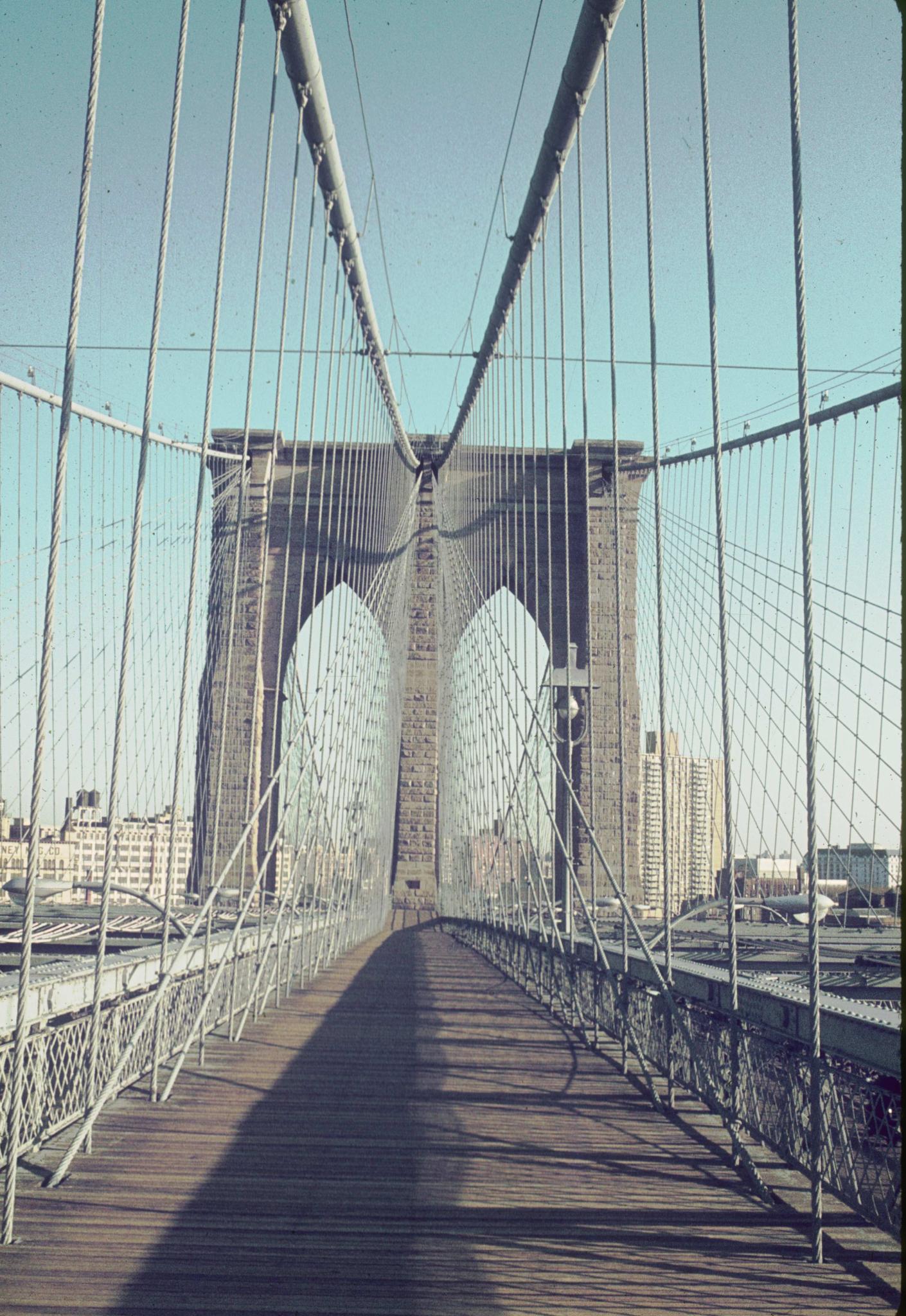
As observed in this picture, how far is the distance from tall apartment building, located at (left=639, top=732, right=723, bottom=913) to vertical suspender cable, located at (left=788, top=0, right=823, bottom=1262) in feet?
45.2

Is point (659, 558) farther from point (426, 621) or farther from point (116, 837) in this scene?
point (426, 621)

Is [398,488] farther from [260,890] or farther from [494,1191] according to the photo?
[494,1191]

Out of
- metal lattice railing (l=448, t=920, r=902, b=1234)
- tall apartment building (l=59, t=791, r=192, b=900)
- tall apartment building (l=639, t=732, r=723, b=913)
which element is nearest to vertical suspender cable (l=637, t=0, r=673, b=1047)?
metal lattice railing (l=448, t=920, r=902, b=1234)

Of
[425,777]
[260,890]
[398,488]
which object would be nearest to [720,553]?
[260,890]

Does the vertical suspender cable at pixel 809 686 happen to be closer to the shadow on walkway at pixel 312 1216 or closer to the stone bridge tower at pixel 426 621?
the shadow on walkway at pixel 312 1216

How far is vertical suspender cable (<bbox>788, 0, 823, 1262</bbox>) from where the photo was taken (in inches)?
96.1

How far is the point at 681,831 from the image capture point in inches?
872

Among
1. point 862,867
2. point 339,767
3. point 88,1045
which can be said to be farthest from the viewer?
point 862,867

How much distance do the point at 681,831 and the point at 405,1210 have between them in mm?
19933

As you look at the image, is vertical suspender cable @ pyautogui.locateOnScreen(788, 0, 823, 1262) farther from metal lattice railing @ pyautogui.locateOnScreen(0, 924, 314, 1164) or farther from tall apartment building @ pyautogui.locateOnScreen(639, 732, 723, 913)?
tall apartment building @ pyautogui.locateOnScreen(639, 732, 723, 913)

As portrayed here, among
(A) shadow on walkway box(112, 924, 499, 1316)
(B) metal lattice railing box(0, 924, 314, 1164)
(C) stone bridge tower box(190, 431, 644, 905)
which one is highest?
(C) stone bridge tower box(190, 431, 644, 905)

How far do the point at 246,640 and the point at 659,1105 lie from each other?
16972mm

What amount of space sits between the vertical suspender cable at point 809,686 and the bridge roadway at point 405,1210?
0.17 metres

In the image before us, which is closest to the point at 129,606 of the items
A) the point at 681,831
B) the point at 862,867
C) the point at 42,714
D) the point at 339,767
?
the point at 42,714
